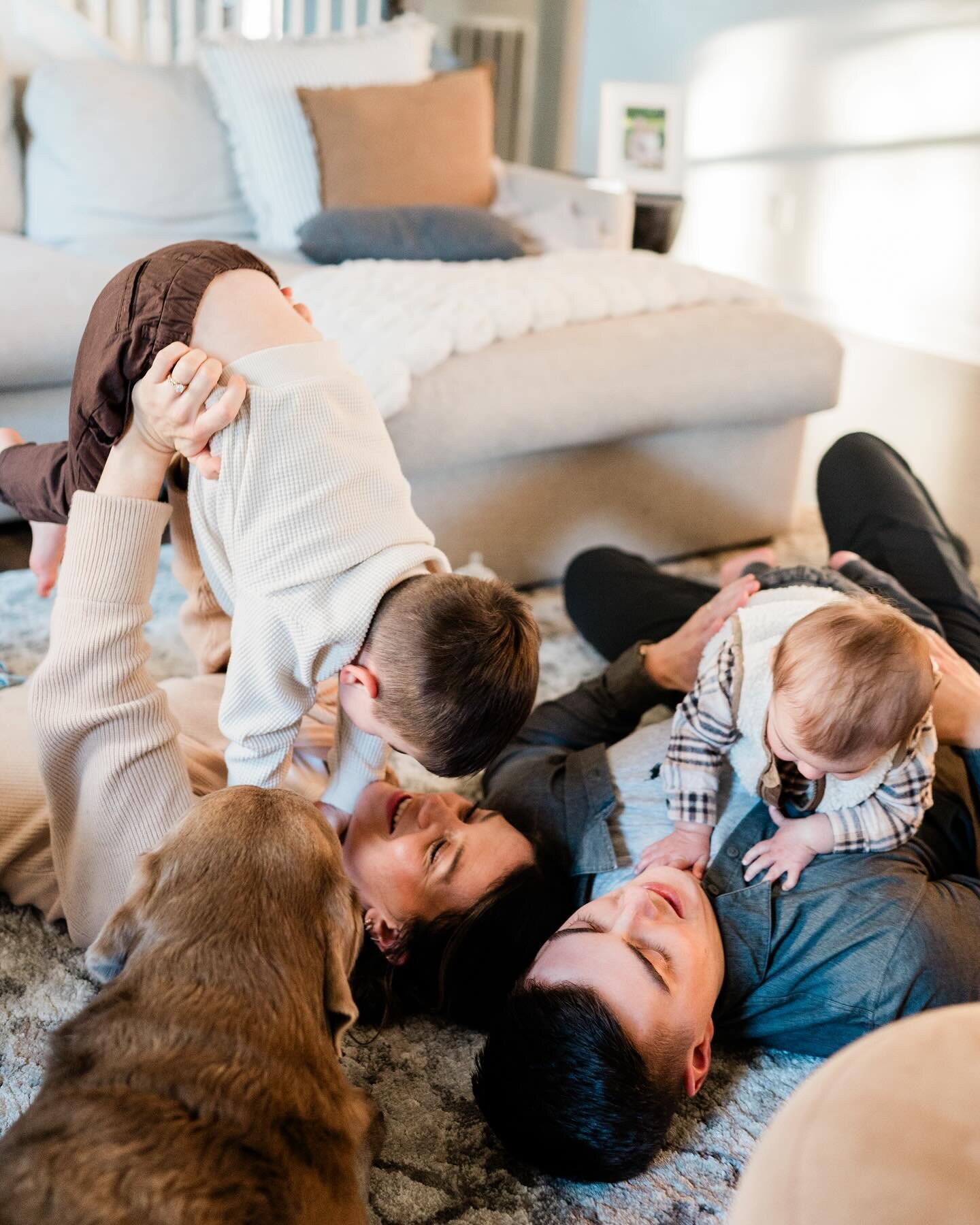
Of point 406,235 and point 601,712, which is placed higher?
point 406,235

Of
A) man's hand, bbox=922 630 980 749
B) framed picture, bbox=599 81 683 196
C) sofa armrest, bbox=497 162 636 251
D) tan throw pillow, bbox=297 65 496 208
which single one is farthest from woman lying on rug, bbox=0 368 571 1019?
framed picture, bbox=599 81 683 196

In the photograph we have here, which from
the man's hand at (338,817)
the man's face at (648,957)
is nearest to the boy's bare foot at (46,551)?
the man's hand at (338,817)

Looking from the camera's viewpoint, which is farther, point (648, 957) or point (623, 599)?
point (623, 599)

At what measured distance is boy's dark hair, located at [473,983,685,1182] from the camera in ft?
3.54

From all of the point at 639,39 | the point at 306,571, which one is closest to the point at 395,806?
the point at 306,571

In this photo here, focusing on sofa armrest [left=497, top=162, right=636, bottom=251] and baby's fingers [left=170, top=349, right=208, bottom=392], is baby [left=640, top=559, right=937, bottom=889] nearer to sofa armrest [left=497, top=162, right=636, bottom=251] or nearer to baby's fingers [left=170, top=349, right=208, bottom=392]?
baby's fingers [left=170, top=349, right=208, bottom=392]

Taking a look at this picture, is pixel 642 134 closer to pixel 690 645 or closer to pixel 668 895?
pixel 690 645

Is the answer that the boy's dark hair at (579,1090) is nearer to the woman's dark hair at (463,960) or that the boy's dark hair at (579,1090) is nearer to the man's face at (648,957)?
the man's face at (648,957)

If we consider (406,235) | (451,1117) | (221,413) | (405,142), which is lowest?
(451,1117)

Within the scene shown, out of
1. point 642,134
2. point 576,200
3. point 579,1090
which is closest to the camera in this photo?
point 579,1090

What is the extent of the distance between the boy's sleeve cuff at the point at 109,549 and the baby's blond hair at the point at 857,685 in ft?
2.52

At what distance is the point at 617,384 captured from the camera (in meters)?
2.29

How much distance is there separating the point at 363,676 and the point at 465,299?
122 centimetres

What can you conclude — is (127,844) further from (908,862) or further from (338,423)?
(908,862)
